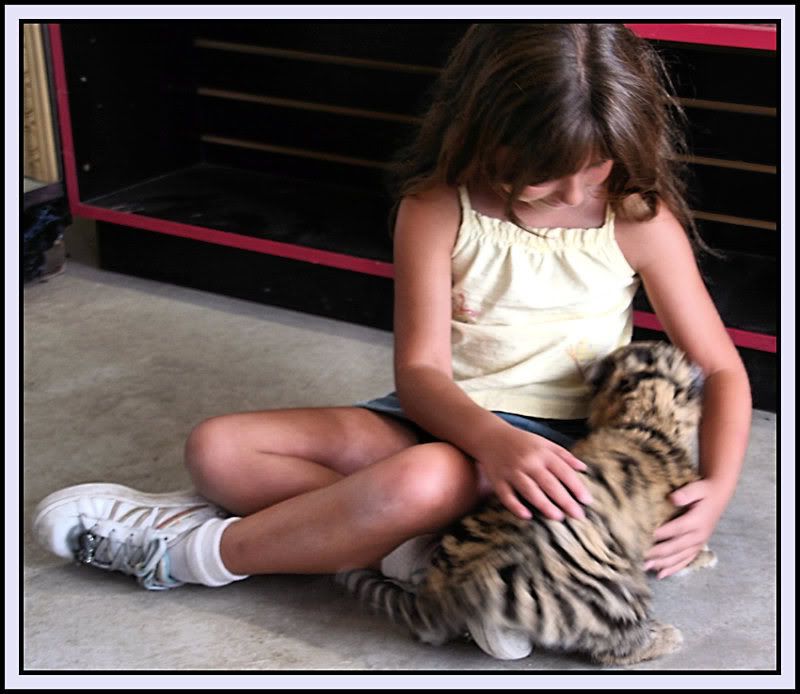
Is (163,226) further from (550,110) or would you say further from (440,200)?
(550,110)

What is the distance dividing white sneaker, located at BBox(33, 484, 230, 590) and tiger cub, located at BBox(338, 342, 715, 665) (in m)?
0.20

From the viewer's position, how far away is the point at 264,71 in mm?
2131

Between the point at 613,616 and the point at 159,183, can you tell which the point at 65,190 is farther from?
the point at 613,616

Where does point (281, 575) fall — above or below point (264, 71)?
below

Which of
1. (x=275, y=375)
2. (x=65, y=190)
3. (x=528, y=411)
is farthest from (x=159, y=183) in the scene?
(x=528, y=411)

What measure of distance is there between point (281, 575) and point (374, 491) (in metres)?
0.20

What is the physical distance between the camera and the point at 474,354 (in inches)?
49.3

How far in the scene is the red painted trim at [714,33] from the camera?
140 cm

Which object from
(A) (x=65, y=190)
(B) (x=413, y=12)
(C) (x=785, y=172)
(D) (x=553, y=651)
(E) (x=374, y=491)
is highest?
(B) (x=413, y=12)

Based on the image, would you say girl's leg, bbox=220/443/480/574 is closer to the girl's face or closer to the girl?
the girl

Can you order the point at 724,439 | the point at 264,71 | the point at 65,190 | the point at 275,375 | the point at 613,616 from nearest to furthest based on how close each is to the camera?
the point at 613,616 → the point at 724,439 → the point at 275,375 → the point at 65,190 → the point at 264,71

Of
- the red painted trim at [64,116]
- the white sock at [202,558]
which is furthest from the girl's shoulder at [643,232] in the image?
the red painted trim at [64,116]

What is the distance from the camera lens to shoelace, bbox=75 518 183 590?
A: 3.88 feet

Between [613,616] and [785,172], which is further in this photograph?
[785,172]
